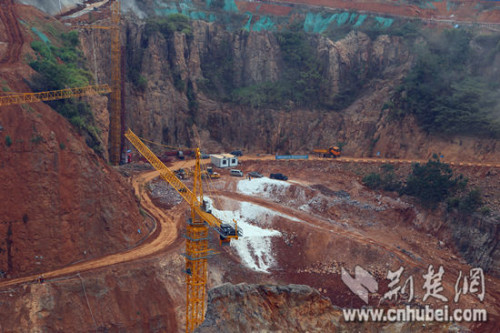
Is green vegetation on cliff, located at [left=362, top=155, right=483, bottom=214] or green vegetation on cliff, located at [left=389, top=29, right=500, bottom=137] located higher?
green vegetation on cliff, located at [left=389, top=29, right=500, bottom=137]

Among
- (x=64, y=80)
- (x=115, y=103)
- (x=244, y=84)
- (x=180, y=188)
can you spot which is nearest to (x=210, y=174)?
(x=180, y=188)

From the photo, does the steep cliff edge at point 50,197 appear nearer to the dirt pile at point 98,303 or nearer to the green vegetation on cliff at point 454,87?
the dirt pile at point 98,303

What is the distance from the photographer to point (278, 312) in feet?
51.2

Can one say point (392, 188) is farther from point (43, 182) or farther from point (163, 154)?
point (43, 182)

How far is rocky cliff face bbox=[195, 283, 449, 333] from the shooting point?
1488 centimetres

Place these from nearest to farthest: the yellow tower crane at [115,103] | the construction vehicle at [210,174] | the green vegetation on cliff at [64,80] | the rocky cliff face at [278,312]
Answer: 1. the rocky cliff face at [278,312]
2. the green vegetation on cliff at [64,80]
3. the yellow tower crane at [115,103]
4. the construction vehicle at [210,174]

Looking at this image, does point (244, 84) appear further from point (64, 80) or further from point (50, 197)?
point (50, 197)

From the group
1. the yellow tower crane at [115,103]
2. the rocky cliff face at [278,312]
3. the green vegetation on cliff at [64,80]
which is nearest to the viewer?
the rocky cliff face at [278,312]

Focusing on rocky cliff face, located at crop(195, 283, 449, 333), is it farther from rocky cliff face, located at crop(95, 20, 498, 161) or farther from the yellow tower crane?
rocky cliff face, located at crop(95, 20, 498, 161)

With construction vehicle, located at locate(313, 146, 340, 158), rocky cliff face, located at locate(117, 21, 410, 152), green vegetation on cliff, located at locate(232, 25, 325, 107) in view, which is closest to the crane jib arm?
rocky cliff face, located at locate(117, 21, 410, 152)

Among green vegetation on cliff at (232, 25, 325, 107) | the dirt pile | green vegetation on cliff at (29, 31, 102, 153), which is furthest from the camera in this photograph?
green vegetation on cliff at (232, 25, 325, 107)

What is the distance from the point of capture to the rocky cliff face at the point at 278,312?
14.9m

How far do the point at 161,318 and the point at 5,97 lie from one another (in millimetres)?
21607

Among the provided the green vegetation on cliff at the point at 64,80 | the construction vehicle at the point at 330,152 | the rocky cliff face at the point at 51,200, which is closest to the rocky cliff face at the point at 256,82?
the construction vehicle at the point at 330,152
